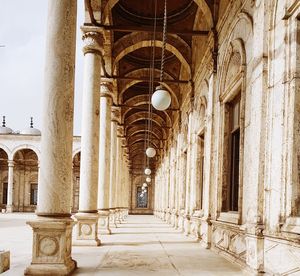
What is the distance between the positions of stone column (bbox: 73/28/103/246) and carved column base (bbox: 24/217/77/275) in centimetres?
437

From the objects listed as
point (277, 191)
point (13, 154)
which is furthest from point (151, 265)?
point (13, 154)

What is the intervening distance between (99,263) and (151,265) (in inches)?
38.2

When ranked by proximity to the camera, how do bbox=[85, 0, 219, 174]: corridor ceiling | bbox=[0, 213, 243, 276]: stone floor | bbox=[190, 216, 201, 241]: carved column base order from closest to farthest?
bbox=[0, 213, 243, 276]: stone floor < bbox=[85, 0, 219, 174]: corridor ceiling < bbox=[190, 216, 201, 241]: carved column base

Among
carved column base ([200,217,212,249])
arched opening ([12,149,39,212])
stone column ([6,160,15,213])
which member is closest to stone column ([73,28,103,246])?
carved column base ([200,217,212,249])

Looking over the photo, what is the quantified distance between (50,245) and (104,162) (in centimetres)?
916

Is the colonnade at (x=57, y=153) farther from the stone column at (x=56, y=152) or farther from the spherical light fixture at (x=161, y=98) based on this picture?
the spherical light fixture at (x=161, y=98)

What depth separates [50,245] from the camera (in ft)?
22.5

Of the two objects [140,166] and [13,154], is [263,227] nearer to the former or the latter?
[13,154]

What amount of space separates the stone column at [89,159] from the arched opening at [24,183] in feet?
109

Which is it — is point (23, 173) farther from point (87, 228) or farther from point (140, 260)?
point (140, 260)

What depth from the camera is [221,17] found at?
11461 mm

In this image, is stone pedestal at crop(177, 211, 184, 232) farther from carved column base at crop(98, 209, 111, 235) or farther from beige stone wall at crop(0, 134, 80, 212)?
beige stone wall at crop(0, 134, 80, 212)

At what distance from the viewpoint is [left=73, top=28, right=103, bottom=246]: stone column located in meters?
11.3

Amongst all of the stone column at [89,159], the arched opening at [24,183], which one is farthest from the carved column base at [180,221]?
the arched opening at [24,183]
